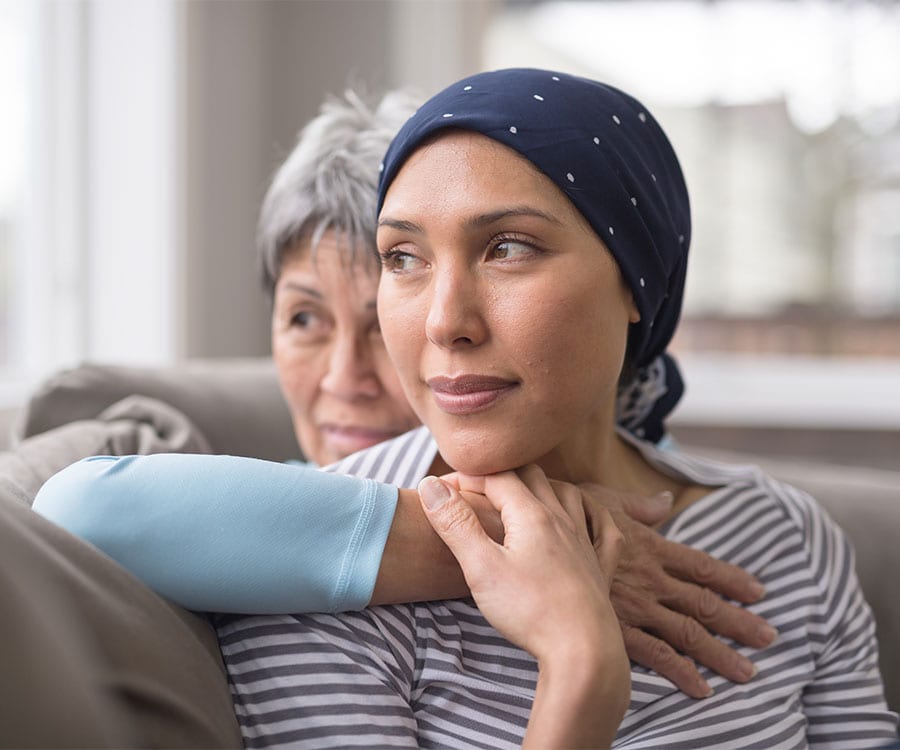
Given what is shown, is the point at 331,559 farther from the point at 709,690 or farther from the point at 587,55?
the point at 587,55

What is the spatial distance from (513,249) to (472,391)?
0.13 meters

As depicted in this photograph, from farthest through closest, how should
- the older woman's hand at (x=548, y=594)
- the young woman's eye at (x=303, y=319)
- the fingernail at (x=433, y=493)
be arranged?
the young woman's eye at (x=303, y=319)
the fingernail at (x=433, y=493)
the older woman's hand at (x=548, y=594)

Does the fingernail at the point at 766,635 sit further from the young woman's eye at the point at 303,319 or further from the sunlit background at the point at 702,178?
the sunlit background at the point at 702,178

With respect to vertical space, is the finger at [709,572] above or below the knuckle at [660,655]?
above

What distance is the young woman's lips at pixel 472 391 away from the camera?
933 millimetres

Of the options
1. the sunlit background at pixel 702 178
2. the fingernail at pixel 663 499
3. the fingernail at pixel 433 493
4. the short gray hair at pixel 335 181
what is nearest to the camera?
the fingernail at pixel 433 493

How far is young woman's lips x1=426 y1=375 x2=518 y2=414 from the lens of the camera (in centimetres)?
93

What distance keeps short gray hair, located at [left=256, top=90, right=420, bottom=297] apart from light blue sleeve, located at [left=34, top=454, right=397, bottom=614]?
0.49 m

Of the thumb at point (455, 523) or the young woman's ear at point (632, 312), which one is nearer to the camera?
the thumb at point (455, 523)

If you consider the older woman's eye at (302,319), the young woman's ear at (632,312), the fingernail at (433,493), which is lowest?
the fingernail at (433,493)

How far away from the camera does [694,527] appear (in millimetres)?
1175

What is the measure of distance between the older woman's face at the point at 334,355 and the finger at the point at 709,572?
0.41 m

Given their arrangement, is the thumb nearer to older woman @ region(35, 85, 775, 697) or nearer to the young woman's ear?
older woman @ region(35, 85, 775, 697)

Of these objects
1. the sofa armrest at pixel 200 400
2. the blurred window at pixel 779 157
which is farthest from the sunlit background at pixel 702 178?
the sofa armrest at pixel 200 400
